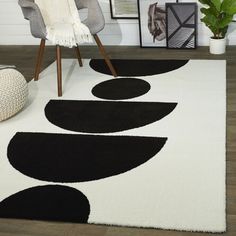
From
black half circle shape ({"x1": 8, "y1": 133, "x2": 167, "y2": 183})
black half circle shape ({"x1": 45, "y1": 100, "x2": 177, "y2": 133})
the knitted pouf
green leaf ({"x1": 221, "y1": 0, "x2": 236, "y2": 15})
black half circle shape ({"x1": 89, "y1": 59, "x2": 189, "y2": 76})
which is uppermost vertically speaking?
green leaf ({"x1": 221, "y1": 0, "x2": 236, "y2": 15})

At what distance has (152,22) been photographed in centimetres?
402

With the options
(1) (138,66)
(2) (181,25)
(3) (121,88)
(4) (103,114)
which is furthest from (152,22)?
(4) (103,114)

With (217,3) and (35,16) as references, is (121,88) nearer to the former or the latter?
(35,16)

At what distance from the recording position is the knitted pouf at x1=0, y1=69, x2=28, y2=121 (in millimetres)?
2691

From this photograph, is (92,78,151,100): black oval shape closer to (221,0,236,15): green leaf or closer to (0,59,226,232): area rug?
(0,59,226,232): area rug

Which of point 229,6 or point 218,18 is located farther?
point 218,18

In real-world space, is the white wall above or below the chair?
below

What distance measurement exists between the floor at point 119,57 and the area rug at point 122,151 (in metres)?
0.04

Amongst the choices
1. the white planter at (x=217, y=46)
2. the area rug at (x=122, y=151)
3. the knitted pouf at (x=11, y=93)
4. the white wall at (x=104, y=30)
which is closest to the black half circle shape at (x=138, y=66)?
the area rug at (x=122, y=151)

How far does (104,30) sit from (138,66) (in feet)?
2.66

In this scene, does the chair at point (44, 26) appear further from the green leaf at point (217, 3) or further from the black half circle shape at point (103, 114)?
the green leaf at point (217, 3)

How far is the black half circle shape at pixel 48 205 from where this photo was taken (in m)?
1.94

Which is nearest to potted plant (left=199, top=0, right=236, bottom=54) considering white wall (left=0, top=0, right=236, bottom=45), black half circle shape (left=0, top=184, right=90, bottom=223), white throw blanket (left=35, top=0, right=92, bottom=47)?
white wall (left=0, top=0, right=236, bottom=45)

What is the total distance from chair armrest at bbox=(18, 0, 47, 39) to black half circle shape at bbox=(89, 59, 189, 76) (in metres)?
0.67
